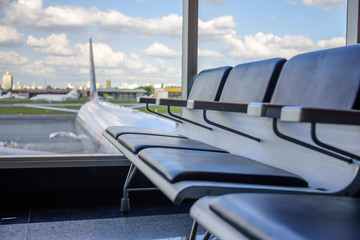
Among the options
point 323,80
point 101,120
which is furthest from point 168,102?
point 101,120

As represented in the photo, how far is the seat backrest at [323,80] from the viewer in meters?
1.22

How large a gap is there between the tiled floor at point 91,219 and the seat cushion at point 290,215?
1.38 m

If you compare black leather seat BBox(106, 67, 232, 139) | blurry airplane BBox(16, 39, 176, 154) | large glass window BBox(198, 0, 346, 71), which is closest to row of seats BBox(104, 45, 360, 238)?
black leather seat BBox(106, 67, 232, 139)

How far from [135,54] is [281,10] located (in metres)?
1.47

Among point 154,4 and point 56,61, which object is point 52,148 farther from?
point 154,4

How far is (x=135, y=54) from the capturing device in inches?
149

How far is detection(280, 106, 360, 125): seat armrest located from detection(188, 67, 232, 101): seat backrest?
1.48 meters

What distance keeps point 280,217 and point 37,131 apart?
362cm

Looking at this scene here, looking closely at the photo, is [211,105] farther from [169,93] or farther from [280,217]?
[169,93]

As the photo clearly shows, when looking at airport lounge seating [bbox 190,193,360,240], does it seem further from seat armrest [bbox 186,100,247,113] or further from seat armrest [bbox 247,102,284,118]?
seat armrest [bbox 186,100,247,113]

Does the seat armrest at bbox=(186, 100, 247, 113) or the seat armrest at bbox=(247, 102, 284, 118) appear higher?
the seat armrest at bbox=(247, 102, 284, 118)

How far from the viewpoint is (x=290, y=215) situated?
745 millimetres

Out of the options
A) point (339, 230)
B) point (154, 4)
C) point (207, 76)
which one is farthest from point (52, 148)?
point (339, 230)

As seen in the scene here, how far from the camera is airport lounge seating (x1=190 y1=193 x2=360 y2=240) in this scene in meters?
Result: 0.67
